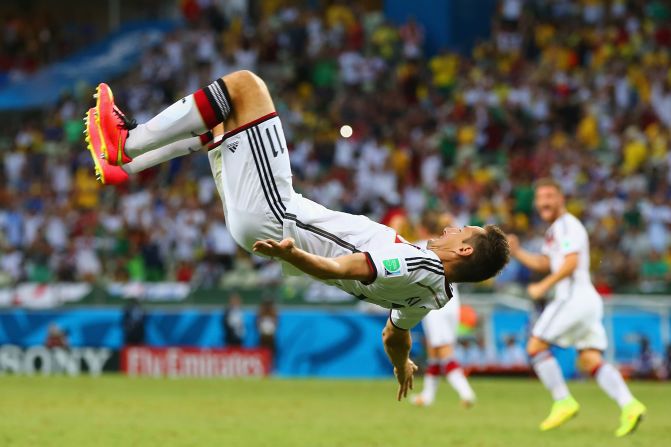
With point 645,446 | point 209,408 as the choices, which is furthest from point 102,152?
point 209,408

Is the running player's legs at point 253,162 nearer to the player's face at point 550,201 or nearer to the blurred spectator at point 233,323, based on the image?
the player's face at point 550,201

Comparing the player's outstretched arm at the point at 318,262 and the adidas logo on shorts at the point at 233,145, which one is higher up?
the adidas logo on shorts at the point at 233,145

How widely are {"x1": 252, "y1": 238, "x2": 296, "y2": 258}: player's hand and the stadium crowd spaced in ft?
52.6

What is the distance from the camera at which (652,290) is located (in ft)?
71.8

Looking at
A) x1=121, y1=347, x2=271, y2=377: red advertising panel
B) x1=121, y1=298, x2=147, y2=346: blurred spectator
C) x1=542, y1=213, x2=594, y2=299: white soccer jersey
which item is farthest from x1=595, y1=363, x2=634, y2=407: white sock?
x1=121, y1=298, x2=147, y2=346: blurred spectator

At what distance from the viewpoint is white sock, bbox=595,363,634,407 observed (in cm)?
1281

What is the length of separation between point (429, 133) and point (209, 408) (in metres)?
14.0

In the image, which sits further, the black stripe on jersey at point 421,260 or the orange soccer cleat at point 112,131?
the orange soccer cleat at point 112,131

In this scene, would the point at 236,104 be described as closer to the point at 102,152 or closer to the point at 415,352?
the point at 102,152

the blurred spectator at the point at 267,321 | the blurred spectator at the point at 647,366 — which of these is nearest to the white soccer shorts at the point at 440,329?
the blurred spectator at the point at 647,366

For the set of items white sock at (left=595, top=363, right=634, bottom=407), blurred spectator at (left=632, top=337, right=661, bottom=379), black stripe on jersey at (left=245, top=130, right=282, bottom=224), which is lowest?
blurred spectator at (left=632, top=337, right=661, bottom=379)

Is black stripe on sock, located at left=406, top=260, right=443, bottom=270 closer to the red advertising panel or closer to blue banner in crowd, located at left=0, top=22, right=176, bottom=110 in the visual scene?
the red advertising panel

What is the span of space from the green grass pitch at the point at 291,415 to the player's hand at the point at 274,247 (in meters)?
4.66

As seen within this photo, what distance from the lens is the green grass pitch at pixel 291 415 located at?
1178cm
